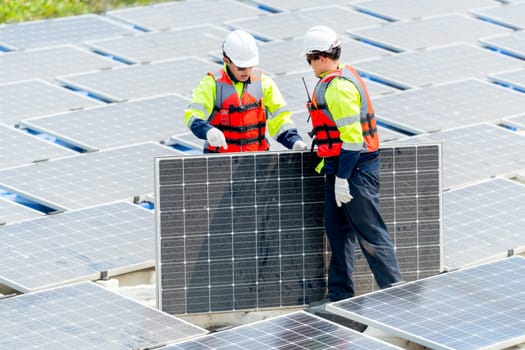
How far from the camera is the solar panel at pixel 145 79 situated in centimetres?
1942

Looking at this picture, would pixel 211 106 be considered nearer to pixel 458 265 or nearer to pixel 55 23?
pixel 458 265

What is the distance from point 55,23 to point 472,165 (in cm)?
920

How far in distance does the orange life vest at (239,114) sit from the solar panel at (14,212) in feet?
7.37

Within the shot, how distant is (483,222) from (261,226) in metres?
2.79

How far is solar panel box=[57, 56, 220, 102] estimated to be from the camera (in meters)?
19.4

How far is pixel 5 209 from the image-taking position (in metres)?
15.0

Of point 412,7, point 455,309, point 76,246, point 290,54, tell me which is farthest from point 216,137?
point 412,7

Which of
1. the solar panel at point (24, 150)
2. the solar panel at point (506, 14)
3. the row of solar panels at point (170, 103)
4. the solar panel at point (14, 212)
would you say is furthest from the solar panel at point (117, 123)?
the solar panel at point (506, 14)

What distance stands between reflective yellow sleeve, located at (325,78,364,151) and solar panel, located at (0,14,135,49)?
10403 millimetres

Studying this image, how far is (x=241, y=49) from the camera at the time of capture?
13102 millimetres

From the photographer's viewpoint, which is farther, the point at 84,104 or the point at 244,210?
the point at 84,104

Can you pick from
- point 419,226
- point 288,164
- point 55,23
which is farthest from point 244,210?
point 55,23

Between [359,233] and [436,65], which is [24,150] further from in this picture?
[436,65]

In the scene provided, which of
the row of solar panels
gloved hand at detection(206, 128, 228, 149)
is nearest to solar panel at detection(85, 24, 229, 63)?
the row of solar panels
